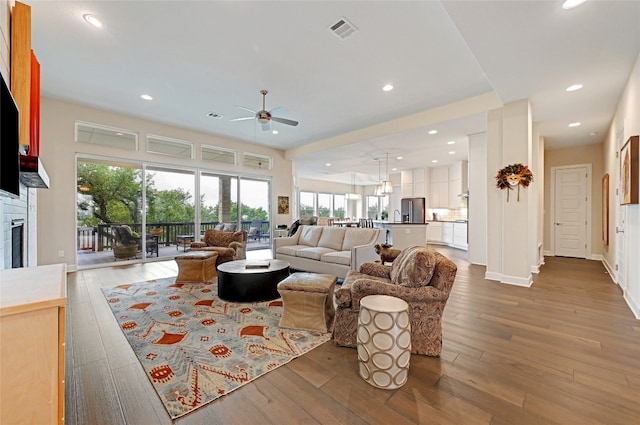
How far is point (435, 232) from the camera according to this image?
9.46 metres

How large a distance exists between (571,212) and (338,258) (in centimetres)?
671

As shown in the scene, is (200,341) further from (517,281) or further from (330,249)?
(517,281)

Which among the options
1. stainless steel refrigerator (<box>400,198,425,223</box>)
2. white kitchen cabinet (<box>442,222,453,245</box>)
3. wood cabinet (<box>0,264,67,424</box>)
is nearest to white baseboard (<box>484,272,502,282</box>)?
white kitchen cabinet (<box>442,222,453,245</box>)

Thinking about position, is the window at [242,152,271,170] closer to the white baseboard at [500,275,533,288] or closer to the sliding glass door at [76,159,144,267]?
the sliding glass door at [76,159,144,267]

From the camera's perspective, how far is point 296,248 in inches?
199

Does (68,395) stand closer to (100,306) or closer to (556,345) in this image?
(100,306)

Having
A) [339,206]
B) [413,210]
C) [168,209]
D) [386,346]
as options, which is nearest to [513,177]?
[386,346]

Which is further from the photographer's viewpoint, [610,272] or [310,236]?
[310,236]

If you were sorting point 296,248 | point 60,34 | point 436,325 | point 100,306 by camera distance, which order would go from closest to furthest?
point 436,325 → point 60,34 → point 100,306 → point 296,248

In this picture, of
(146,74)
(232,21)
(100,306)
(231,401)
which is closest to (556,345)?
(231,401)

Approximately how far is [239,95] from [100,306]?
3705mm

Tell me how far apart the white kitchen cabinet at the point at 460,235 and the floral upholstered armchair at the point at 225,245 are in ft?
21.8

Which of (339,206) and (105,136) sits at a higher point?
(105,136)

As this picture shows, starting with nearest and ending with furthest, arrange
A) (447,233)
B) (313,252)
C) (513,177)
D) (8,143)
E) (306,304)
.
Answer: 1. (8,143)
2. (306,304)
3. (513,177)
4. (313,252)
5. (447,233)
